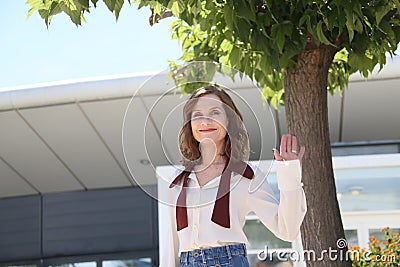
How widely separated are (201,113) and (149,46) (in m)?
8.15

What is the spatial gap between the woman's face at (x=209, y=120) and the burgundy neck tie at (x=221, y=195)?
10 centimetres

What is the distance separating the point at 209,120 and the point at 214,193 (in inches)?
9.7

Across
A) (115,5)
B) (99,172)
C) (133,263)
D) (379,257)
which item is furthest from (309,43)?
(133,263)

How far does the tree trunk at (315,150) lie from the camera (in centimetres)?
389

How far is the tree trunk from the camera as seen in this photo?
3895 mm

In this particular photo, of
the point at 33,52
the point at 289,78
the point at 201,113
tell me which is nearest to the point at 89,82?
the point at 33,52

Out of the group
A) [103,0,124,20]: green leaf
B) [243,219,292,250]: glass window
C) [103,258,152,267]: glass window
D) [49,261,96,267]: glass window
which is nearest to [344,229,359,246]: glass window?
[243,219,292,250]: glass window

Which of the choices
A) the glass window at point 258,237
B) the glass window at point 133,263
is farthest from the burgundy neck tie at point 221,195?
the glass window at point 133,263

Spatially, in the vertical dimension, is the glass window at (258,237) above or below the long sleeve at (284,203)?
above

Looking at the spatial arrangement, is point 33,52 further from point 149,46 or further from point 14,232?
point 149,46

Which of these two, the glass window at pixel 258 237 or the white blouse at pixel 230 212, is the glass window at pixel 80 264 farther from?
the white blouse at pixel 230 212

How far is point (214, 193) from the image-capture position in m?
2.90

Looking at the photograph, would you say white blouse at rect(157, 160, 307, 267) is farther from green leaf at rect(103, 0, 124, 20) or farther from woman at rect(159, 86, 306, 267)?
green leaf at rect(103, 0, 124, 20)

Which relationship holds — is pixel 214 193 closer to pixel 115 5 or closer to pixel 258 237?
pixel 115 5
